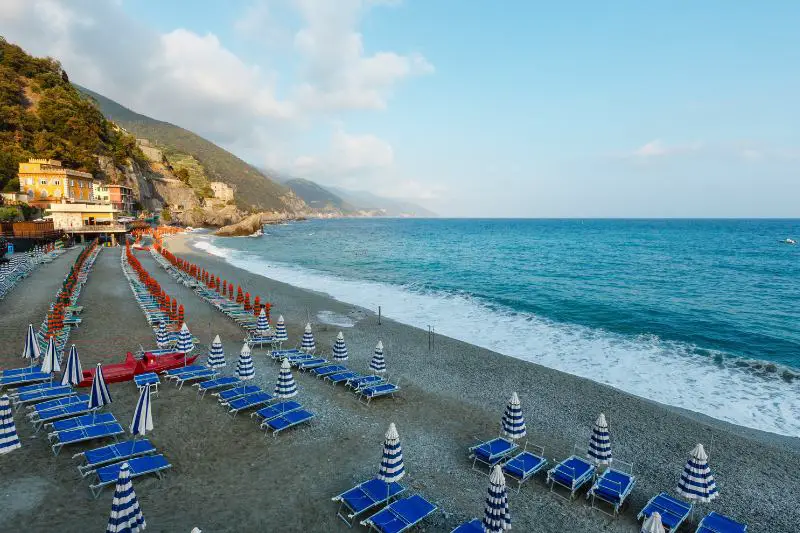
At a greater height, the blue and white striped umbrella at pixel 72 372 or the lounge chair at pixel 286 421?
the blue and white striped umbrella at pixel 72 372

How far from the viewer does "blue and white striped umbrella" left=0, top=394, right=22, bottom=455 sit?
29.6 ft

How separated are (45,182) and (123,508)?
75.2 m

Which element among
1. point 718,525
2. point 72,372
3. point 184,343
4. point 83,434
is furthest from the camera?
point 184,343

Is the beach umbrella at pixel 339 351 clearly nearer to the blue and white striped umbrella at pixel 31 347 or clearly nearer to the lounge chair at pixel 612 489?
the lounge chair at pixel 612 489

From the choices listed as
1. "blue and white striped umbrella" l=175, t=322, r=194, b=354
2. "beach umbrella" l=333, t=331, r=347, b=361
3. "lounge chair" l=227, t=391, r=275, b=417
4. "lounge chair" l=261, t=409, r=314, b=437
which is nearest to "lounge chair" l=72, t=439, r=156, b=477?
"lounge chair" l=227, t=391, r=275, b=417

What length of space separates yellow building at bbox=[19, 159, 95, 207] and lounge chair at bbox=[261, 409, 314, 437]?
6847 centimetres

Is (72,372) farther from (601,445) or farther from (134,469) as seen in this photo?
(601,445)

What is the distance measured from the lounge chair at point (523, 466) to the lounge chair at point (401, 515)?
2.24m

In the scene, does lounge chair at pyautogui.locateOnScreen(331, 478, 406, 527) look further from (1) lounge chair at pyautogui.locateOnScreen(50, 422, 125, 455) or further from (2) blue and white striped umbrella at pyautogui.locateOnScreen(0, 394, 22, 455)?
(2) blue and white striped umbrella at pyautogui.locateOnScreen(0, 394, 22, 455)

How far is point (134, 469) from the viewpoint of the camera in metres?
8.39

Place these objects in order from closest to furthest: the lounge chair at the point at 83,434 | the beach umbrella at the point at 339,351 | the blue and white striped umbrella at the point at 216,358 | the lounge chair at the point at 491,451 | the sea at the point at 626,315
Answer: the lounge chair at the point at 83,434
the lounge chair at the point at 491,451
the blue and white striped umbrella at the point at 216,358
the beach umbrella at the point at 339,351
the sea at the point at 626,315

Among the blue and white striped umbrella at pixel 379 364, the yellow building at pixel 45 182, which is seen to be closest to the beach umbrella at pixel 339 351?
the blue and white striped umbrella at pixel 379 364

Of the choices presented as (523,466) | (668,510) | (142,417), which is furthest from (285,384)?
(668,510)

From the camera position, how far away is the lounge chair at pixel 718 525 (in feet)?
24.3
